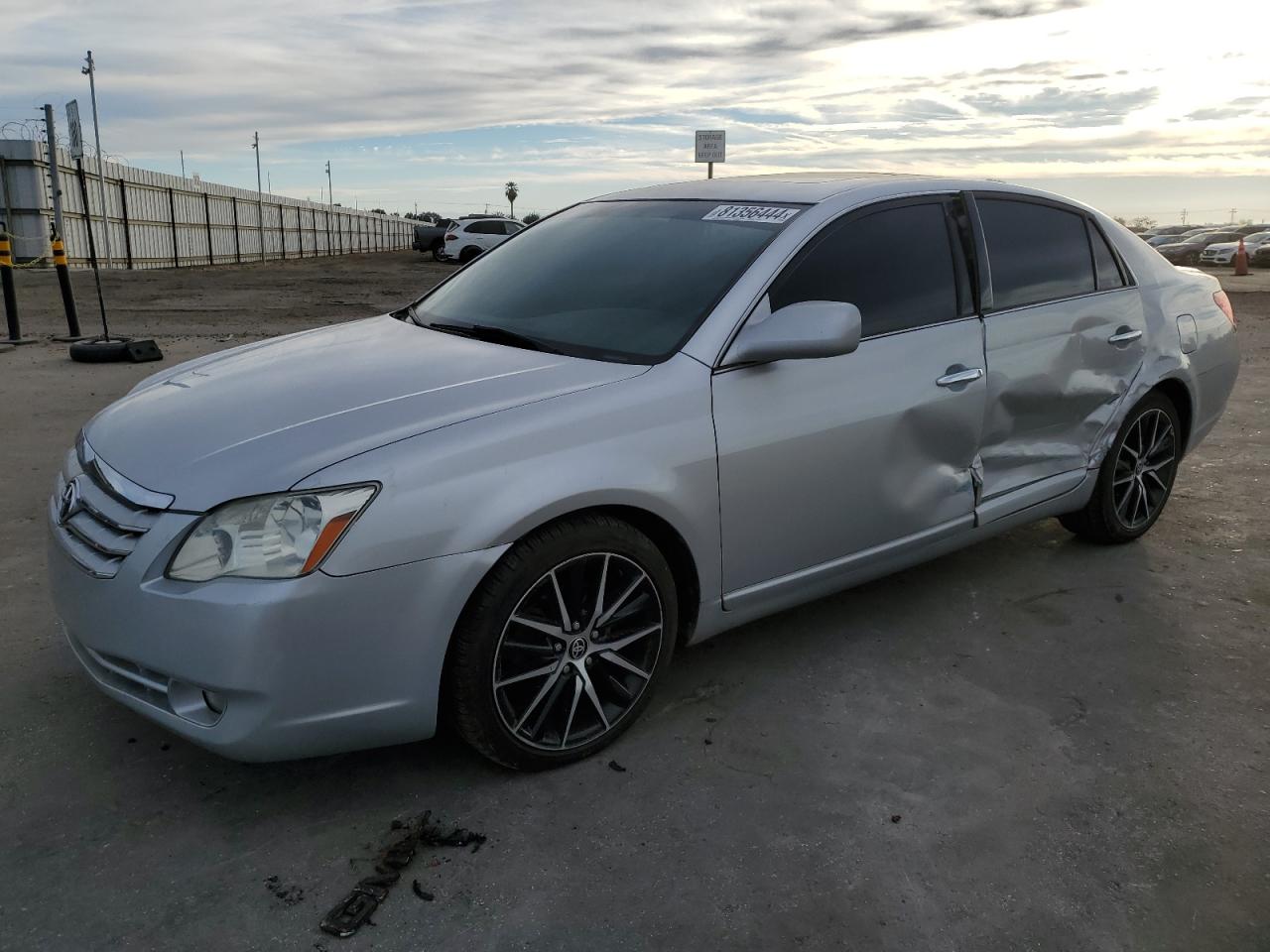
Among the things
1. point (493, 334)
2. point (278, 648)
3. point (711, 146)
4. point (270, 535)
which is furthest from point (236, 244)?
point (278, 648)

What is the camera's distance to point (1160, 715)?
130 inches

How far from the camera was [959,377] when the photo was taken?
3.69 metres

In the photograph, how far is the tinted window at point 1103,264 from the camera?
174 inches

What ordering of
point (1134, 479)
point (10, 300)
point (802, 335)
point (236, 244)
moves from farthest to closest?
point (236, 244), point (10, 300), point (1134, 479), point (802, 335)

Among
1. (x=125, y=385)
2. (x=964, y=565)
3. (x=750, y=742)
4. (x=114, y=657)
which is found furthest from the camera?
(x=125, y=385)

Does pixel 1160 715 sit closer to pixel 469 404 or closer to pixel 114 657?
pixel 469 404

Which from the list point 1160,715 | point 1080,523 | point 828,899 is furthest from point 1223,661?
point 828,899

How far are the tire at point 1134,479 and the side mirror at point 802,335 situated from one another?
6.59 feet

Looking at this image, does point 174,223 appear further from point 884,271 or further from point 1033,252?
point 884,271

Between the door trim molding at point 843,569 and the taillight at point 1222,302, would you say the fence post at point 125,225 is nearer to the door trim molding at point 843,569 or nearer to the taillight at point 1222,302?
the taillight at point 1222,302

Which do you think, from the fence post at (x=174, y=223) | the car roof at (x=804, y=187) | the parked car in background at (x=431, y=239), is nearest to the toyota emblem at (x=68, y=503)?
the car roof at (x=804, y=187)

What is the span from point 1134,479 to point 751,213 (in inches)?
89.9

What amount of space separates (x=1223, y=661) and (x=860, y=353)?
5.56ft

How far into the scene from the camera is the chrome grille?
2.60 m
